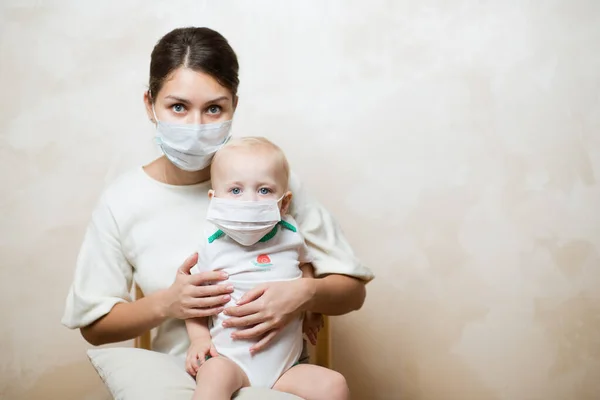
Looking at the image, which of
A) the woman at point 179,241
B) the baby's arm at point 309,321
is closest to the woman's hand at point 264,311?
the woman at point 179,241

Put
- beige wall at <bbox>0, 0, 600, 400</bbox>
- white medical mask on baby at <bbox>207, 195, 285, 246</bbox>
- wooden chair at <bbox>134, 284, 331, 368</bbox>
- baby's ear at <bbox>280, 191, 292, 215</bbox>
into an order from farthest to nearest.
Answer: beige wall at <bbox>0, 0, 600, 400</bbox>, wooden chair at <bbox>134, 284, 331, 368</bbox>, baby's ear at <bbox>280, 191, 292, 215</bbox>, white medical mask on baby at <bbox>207, 195, 285, 246</bbox>

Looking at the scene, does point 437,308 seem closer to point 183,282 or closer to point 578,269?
point 578,269

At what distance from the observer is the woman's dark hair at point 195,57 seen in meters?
1.90

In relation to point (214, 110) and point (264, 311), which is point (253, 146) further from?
point (264, 311)

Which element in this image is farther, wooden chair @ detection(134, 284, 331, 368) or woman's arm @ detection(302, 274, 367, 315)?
wooden chair @ detection(134, 284, 331, 368)

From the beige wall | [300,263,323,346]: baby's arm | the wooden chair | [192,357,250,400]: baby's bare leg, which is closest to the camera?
[192,357,250,400]: baby's bare leg

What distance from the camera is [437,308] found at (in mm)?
2830

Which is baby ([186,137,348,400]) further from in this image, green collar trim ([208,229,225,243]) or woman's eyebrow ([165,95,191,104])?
woman's eyebrow ([165,95,191,104])

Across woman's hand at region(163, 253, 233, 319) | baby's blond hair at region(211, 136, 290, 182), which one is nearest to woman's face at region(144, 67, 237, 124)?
baby's blond hair at region(211, 136, 290, 182)

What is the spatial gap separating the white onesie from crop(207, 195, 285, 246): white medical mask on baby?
5 cm

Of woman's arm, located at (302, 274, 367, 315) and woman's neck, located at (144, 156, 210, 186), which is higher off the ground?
woman's neck, located at (144, 156, 210, 186)

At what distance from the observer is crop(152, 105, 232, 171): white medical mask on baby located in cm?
187

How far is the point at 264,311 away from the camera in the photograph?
1.72 metres

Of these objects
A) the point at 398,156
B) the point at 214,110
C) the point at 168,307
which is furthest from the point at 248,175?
A: the point at 398,156
